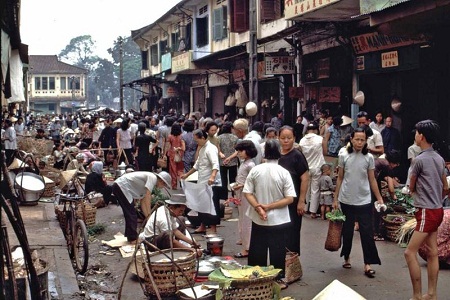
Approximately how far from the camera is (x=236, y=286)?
6.09 metres

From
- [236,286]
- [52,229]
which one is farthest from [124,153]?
[236,286]

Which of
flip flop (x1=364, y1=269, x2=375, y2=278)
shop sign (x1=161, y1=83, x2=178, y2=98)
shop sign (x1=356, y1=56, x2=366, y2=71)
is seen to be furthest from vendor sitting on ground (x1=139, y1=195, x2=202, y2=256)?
shop sign (x1=161, y1=83, x2=178, y2=98)

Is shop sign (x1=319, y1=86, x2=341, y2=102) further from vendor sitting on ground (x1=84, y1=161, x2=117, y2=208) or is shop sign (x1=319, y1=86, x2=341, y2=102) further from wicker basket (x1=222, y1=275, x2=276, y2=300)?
wicker basket (x1=222, y1=275, x2=276, y2=300)

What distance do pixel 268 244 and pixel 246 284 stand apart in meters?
1.09

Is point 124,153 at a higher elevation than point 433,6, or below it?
below

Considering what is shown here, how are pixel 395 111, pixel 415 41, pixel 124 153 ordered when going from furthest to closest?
pixel 124 153, pixel 395 111, pixel 415 41

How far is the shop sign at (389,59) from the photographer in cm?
1517

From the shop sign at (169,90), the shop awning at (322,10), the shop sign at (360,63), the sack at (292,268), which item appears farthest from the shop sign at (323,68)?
the shop sign at (169,90)

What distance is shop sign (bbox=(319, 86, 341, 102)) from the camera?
1842 cm

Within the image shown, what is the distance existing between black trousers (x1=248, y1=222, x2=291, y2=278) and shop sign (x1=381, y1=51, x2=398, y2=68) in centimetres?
898

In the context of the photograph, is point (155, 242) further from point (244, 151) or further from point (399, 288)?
point (399, 288)

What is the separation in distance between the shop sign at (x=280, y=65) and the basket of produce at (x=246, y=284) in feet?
46.9

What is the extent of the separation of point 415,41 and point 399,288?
8.02 m

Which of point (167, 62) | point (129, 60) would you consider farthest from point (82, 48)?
point (167, 62)
